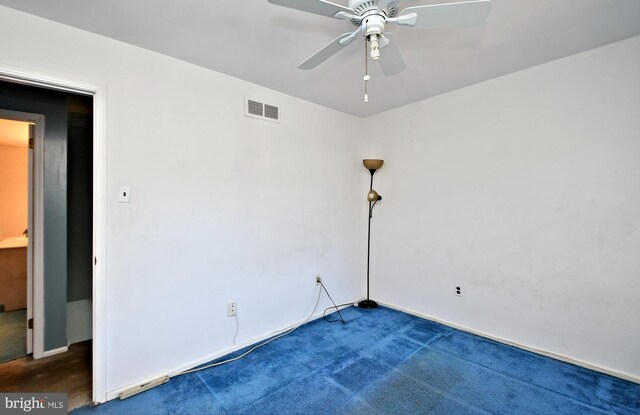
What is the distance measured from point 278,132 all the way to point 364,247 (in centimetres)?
197

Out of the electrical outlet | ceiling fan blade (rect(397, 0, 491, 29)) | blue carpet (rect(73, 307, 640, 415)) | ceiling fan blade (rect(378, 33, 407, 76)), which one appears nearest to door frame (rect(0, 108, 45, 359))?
blue carpet (rect(73, 307, 640, 415))

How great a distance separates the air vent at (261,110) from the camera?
2695mm

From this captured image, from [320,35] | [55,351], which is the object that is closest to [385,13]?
[320,35]

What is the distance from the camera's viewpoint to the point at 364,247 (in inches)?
154

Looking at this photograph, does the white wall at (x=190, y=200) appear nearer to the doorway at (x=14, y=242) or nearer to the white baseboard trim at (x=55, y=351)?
the white baseboard trim at (x=55, y=351)

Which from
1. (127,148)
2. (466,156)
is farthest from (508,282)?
(127,148)

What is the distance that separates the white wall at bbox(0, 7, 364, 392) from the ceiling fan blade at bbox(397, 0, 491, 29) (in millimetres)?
1504

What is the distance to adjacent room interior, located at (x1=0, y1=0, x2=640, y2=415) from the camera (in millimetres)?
1873

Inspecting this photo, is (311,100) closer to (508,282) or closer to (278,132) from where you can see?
(278,132)

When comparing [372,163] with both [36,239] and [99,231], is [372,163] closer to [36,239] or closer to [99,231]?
[99,231]

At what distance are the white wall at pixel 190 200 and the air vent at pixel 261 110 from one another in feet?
0.19

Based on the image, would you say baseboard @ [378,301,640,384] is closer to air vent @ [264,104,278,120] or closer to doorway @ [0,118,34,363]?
air vent @ [264,104,278,120]

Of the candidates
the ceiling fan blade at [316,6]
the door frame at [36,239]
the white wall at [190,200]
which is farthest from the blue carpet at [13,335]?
the ceiling fan blade at [316,6]

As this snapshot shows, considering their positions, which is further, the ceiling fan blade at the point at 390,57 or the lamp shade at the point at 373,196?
the lamp shade at the point at 373,196
